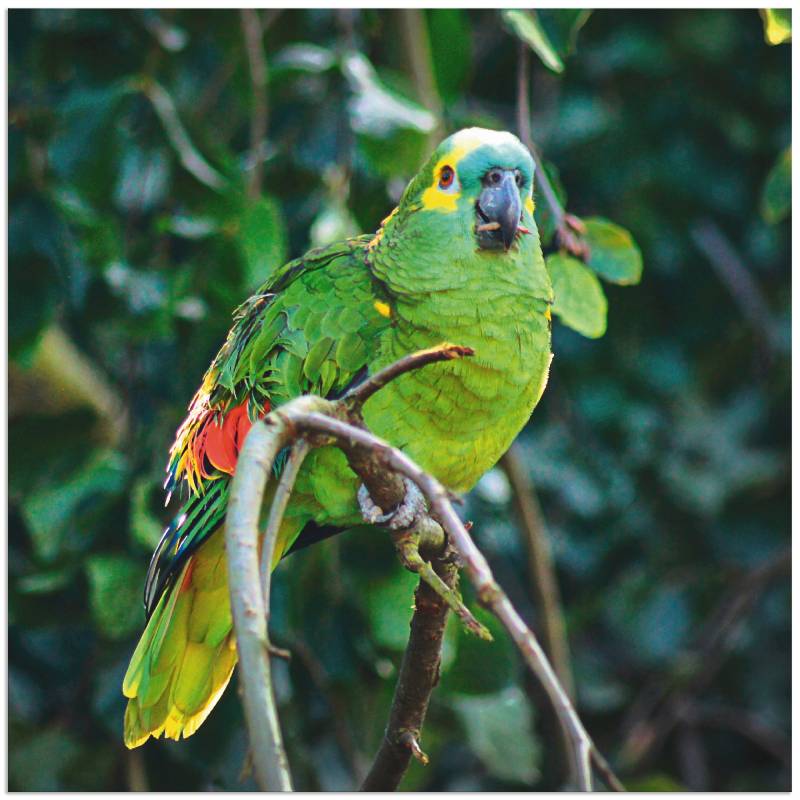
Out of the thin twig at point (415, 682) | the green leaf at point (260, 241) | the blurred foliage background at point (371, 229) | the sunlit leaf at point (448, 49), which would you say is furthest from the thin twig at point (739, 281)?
the thin twig at point (415, 682)

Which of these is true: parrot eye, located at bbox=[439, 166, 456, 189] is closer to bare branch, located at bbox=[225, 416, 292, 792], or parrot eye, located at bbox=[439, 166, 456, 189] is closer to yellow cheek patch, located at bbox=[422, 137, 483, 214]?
yellow cheek patch, located at bbox=[422, 137, 483, 214]

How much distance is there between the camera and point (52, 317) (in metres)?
1.52

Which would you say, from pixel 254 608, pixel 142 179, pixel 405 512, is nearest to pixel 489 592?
pixel 254 608

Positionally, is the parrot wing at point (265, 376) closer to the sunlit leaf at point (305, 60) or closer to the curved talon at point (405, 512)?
the curved talon at point (405, 512)

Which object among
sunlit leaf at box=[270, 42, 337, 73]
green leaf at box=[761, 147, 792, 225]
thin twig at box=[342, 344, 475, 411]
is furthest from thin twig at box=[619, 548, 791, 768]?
thin twig at box=[342, 344, 475, 411]

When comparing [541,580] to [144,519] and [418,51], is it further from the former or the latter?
[418,51]

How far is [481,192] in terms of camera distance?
0.92 metres

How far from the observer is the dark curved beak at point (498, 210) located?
2.96ft

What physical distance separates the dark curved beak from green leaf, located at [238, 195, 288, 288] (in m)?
0.49

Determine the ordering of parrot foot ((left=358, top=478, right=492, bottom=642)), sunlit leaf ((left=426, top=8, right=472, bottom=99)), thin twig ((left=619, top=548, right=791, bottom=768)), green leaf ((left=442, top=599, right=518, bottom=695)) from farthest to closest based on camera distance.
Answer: thin twig ((left=619, top=548, right=791, bottom=768)), sunlit leaf ((left=426, top=8, right=472, bottom=99)), green leaf ((left=442, top=599, right=518, bottom=695)), parrot foot ((left=358, top=478, right=492, bottom=642))

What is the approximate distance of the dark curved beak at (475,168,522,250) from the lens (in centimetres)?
90

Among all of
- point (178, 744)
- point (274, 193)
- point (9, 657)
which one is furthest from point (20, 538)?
point (274, 193)

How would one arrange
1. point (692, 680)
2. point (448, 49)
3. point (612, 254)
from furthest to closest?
1. point (692, 680)
2. point (448, 49)
3. point (612, 254)

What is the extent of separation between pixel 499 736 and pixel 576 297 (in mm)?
847
